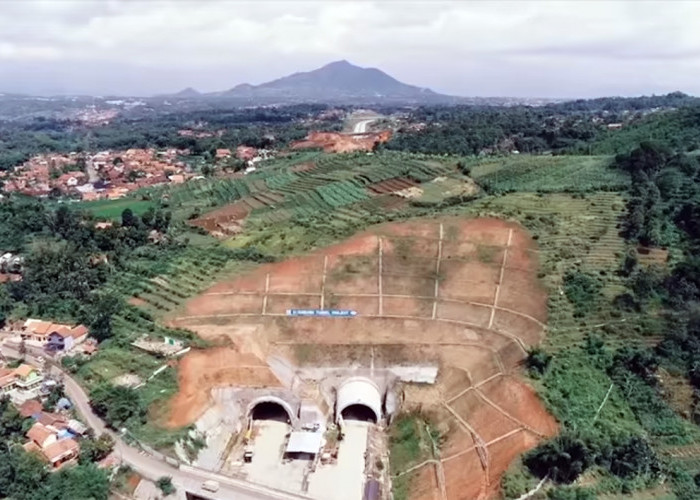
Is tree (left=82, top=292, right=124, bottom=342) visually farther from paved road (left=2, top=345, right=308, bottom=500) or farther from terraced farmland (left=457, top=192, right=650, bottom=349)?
terraced farmland (left=457, top=192, right=650, bottom=349)

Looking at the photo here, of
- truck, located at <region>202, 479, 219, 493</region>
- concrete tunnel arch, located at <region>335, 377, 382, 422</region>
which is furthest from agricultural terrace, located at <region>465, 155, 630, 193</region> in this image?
truck, located at <region>202, 479, 219, 493</region>

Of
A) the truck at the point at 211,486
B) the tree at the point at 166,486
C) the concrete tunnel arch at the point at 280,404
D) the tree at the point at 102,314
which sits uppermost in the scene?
the tree at the point at 102,314

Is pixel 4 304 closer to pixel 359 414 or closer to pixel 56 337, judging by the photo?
pixel 56 337

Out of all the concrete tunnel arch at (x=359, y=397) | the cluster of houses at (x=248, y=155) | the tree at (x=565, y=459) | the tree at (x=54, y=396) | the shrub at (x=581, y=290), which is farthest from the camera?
the cluster of houses at (x=248, y=155)

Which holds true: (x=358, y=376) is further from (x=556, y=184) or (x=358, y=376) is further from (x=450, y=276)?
(x=556, y=184)

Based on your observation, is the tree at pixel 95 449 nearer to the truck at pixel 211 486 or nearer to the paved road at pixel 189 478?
the paved road at pixel 189 478

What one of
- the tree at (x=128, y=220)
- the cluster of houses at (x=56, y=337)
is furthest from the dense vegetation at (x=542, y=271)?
the cluster of houses at (x=56, y=337)
